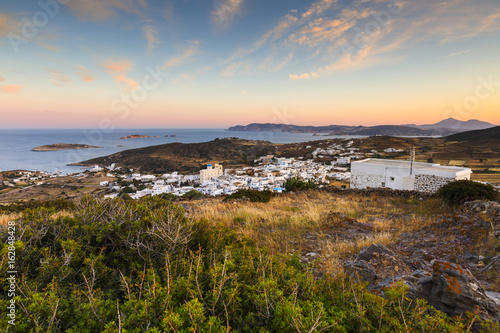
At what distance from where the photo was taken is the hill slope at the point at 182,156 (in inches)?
2613

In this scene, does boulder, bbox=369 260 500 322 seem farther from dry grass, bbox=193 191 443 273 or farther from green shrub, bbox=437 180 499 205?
green shrub, bbox=437 180 499 205

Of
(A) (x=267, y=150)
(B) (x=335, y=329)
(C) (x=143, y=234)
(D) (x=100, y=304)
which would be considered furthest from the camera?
(A) (x=267, y=150)

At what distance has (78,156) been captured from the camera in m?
90.9

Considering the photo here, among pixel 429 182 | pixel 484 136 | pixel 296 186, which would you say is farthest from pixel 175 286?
pixel 484 136

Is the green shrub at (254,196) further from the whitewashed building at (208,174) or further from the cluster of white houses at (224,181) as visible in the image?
the whitewashed building at (208,174)

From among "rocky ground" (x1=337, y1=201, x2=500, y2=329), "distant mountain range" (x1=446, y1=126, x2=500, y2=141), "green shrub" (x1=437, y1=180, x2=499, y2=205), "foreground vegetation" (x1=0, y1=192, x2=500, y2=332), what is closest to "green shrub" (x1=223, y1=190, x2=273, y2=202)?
"rocky ground" (x1=337, y1=201, x2=500, y2=329)

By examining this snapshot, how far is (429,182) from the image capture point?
1404cm

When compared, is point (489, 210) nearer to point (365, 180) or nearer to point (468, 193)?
point (468, 193)

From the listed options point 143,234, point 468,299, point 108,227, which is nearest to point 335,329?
point 468,299

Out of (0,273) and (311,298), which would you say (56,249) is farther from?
(311,298)

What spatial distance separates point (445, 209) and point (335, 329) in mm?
9598

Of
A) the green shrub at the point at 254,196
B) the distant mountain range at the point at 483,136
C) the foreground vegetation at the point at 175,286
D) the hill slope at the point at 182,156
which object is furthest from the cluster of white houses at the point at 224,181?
the distant mountain range at the point at 483,136

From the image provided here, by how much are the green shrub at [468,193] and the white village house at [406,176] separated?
505cm

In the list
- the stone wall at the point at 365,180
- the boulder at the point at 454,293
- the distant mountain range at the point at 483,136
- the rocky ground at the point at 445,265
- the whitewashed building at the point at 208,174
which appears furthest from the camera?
the distant mountain range at the point at 483,136
